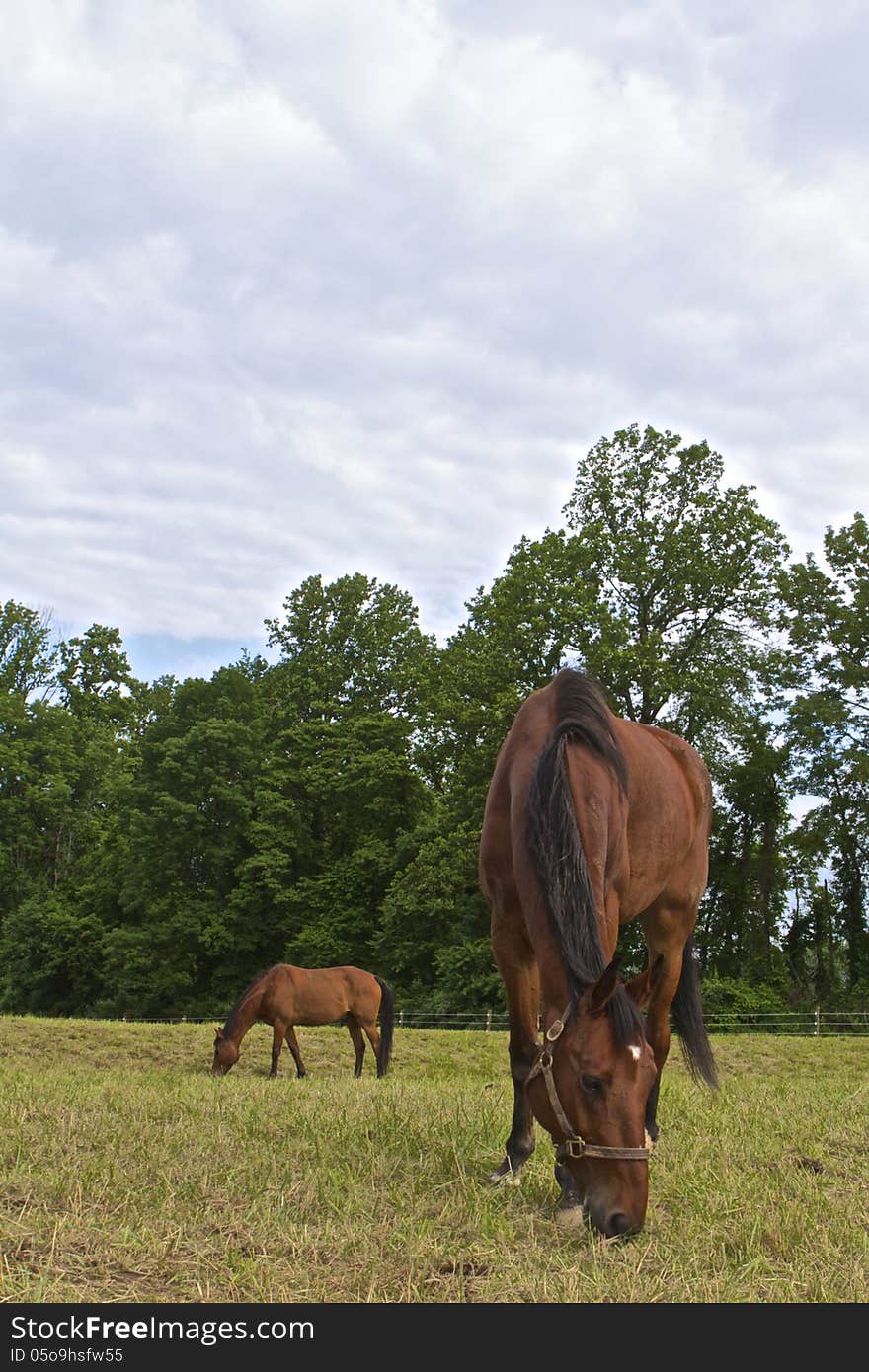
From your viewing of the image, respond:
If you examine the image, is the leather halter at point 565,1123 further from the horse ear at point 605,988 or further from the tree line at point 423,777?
the tree line at point 423,777

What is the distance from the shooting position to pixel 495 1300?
305 centimetres

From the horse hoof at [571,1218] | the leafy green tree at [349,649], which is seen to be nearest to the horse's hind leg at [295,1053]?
the horse hoof at [571,1218]

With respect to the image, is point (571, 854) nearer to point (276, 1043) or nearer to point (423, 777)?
point (276, 1043)

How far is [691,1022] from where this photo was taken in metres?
7.49

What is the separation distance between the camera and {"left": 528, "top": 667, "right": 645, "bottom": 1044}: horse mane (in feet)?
13.3

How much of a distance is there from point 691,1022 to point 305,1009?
10975 mm

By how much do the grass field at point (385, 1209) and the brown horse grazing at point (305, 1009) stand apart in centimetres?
925

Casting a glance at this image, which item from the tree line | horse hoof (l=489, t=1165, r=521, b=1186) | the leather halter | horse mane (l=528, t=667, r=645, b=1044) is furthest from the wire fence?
the leather halter

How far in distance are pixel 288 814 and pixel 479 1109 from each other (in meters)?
36.4

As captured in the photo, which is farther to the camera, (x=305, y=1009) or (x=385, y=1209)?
(x=305, y=1009)

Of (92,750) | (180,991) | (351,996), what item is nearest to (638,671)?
(351,996)

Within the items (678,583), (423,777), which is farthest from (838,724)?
(423,777)

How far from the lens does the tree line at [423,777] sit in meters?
32.2
